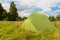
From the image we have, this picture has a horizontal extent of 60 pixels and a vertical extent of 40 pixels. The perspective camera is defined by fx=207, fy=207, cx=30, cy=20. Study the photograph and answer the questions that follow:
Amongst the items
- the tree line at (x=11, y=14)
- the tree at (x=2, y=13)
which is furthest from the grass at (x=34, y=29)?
the tree at (x=2, y=13)

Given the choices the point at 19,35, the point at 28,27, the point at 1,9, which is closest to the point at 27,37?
the point at 19,35

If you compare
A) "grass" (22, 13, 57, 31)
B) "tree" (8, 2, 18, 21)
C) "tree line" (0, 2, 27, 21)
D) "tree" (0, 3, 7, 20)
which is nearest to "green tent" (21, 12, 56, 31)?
"grass" (22, 13, 57, 31)

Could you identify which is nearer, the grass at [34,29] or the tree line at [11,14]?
the grass at [34,29]

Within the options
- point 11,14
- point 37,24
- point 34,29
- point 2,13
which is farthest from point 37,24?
point 2,13

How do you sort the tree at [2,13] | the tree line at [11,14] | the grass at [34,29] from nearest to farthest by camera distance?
the grass at [34,29] → the tree line at [11,14] → the tree at [2,13]

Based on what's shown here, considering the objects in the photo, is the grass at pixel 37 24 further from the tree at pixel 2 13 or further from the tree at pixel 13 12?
the tree at pixel 13 12

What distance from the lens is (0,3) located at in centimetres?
3553

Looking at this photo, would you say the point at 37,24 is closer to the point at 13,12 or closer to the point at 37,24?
the point at 37,24

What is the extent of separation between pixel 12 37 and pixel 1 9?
24.5 m

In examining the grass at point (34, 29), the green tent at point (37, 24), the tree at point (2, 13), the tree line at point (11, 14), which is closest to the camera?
the grass at point (34, 29)

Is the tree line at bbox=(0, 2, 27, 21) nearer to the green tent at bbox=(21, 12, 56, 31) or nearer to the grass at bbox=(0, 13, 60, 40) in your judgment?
the green tent at bbox=(21, 12, 56, 31)

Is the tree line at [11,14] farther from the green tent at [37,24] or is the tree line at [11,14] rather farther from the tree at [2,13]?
the green tent at [37,24]

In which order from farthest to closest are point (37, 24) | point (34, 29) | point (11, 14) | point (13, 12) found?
point (13, 12), point (11, 14), point (37, 24), point (34, 29)

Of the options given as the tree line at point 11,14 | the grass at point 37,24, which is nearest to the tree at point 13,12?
the tree line at point 11,14
